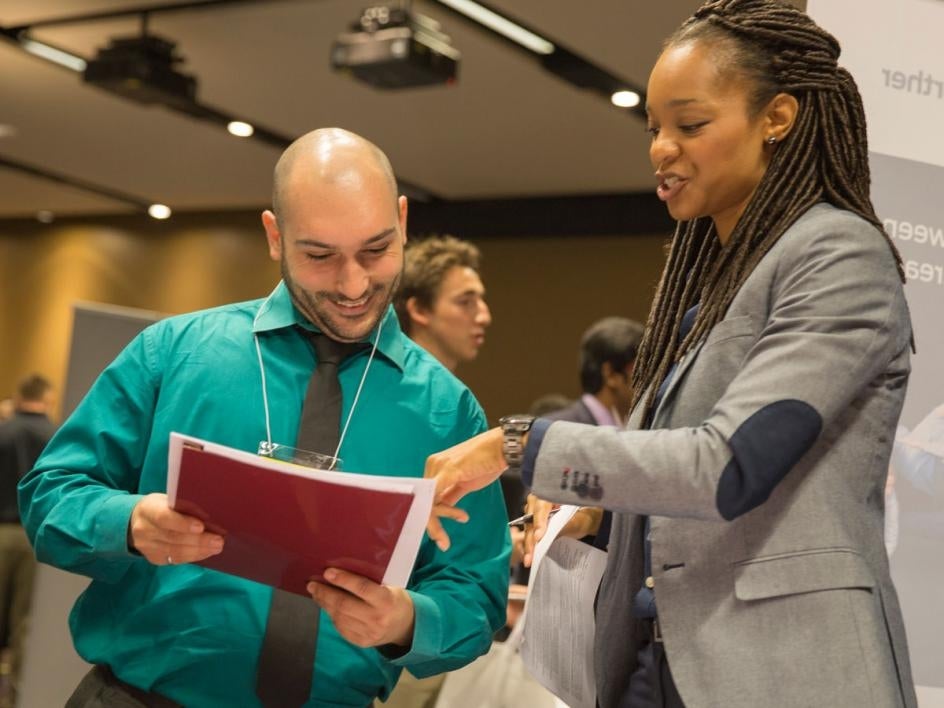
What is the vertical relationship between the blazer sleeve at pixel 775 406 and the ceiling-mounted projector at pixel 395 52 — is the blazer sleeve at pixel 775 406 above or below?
below

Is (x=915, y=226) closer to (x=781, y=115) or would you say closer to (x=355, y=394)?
(x=781, y=115)

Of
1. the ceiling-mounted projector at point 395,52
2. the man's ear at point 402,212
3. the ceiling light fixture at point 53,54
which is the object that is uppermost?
the ceiling light fixture at point 53,54

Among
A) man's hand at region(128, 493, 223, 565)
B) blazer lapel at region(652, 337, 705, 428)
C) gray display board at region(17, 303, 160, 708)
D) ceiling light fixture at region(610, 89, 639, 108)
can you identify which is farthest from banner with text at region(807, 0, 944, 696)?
ceiling light fixture at region(610, 89, 639, 108)

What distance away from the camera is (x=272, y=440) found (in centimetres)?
196

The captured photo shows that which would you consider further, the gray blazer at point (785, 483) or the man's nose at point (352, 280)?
the man's nose at point (352, 280)

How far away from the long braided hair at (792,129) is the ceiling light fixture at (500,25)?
541 centimetres

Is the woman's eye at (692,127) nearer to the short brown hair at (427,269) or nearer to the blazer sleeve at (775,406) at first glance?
the blazer sleeve at (775,406)

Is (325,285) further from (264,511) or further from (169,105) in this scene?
(169,105)

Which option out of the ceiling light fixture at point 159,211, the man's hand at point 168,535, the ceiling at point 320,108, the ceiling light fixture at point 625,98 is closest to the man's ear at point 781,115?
the man's hand at point 168,535

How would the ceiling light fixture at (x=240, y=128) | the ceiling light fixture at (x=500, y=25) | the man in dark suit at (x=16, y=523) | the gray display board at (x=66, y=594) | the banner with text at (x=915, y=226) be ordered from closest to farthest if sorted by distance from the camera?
the banner with text at (x=915, y=226)
the gray display board at (x=66, y=594)
the ceiling light fixture at (x=500, y=25)
the man in dark suit at (x=16, y=523)
the ceiling light fixture at (x=240, y=128)

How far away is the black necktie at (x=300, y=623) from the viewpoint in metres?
1.85

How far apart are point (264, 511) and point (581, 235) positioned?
30.8 ft

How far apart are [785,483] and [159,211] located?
39.7 ft

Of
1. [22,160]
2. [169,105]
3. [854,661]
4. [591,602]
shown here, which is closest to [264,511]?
[591,602]
